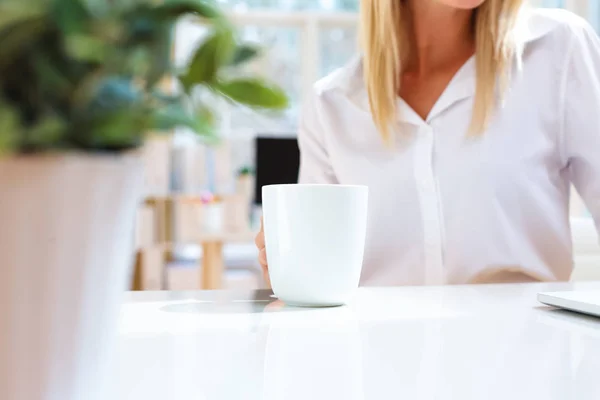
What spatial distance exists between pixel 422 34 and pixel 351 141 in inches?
10.4

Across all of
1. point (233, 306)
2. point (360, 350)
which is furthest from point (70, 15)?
point (233, 306)

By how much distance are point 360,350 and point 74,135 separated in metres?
0.31

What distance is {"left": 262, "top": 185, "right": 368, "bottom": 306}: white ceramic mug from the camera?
60 centimetres

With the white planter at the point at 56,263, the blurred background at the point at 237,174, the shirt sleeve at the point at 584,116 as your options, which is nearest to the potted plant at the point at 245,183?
the blurred background at the point at 237,174

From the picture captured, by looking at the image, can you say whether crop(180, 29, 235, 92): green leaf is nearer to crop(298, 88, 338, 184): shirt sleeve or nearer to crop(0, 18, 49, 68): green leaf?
crop(0, 18, 49, 68): green leaf

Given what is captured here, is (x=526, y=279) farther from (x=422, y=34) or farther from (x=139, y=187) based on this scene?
(x=139, y=187)

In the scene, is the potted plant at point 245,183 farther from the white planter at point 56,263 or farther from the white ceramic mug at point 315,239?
the white planter at point 56,263

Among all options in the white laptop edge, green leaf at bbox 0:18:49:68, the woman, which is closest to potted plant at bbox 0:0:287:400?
green leaf at bbox 0:18:49:68

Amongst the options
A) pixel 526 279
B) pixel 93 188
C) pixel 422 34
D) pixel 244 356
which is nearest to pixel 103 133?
pixel 93 188

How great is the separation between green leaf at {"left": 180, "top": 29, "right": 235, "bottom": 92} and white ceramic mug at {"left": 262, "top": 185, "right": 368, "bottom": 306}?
0.38 m

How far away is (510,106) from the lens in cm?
Answer: 109

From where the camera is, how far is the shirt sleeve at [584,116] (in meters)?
1.07

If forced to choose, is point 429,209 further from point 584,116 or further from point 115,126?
point 115,126

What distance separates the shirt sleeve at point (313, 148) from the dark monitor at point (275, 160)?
7.00 ft
